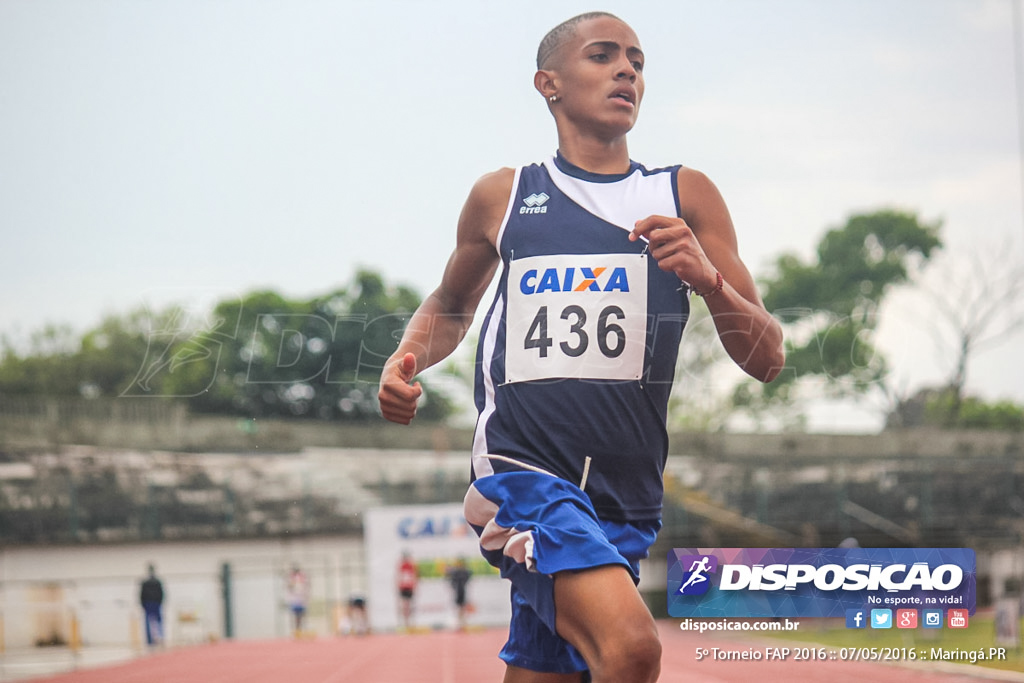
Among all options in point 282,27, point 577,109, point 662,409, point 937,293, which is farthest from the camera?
point 937,293

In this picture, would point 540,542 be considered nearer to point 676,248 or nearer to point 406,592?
point 676,248

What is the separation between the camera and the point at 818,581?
448 cm

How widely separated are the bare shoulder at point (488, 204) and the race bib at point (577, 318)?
7.5 inches

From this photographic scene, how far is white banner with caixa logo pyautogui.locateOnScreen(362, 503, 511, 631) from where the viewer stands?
52.8ft

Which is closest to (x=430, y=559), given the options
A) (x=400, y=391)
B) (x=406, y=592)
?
(x=406, y=592)

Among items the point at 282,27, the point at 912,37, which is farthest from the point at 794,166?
the point at 282,27

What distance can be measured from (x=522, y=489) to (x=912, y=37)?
4238 mm

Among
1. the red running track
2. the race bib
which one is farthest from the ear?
the red running track

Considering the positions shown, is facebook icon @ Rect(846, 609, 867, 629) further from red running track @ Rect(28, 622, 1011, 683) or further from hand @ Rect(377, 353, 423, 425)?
hand @ Rect(377, 353, 423, 425)

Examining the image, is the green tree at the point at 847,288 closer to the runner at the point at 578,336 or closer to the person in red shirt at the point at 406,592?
the runner at the point at 578,336

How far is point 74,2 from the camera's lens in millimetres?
5531

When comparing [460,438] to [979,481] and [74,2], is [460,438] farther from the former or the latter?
[74,2]

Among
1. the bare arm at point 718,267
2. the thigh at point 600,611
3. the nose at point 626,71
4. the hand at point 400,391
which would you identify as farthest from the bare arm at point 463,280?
the thigh at point 600,611

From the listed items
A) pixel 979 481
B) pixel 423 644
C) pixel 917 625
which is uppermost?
pixel 917 625
